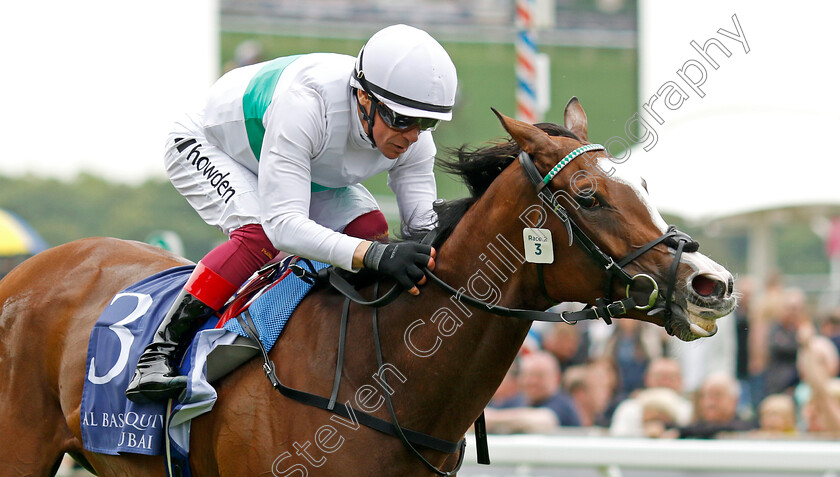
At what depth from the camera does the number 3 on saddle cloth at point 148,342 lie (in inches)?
138

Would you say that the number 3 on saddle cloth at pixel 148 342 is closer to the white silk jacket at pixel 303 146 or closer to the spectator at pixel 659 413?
the white silk jacket at pixel 303 146

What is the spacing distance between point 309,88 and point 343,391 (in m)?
1.13

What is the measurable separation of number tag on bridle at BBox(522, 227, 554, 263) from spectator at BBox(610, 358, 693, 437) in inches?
165

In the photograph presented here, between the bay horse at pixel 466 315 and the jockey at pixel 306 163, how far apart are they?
0.61 ft

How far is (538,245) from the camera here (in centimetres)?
317

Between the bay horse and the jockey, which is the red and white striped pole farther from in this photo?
the bay horse

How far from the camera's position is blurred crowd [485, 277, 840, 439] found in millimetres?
6766

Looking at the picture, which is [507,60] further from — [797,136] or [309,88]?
[309,88]

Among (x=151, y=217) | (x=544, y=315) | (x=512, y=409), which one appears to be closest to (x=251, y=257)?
(x=544, y=315)

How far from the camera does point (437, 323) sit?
11.0 feet

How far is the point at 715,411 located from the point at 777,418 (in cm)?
43

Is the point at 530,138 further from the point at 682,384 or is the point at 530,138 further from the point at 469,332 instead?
the point at 682,384

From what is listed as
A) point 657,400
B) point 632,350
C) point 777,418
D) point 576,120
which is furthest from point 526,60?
point 576,120

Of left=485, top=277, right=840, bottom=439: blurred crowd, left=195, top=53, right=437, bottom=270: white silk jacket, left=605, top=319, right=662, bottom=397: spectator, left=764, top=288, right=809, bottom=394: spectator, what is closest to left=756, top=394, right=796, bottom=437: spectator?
left=485, top=277, right=840, bottom=439: blurred crowd
